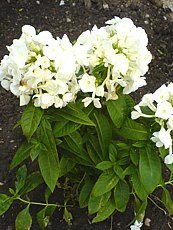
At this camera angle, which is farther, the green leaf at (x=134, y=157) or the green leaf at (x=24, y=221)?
the green leaf at (x=24, y=221)

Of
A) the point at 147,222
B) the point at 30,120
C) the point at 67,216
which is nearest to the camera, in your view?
the point at 30,120

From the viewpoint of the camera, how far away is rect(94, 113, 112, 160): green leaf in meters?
2.19

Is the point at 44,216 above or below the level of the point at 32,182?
below

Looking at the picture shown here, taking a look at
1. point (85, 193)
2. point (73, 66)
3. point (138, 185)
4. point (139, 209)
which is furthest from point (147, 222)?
point (73, 66)

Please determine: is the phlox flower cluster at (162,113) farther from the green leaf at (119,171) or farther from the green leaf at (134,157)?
the green leaf at (119,171)

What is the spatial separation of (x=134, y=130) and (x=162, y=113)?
21cm

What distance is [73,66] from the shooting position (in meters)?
1.95

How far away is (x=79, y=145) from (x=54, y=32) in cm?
163

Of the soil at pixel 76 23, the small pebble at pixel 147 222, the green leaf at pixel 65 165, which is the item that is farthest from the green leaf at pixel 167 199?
the soil at pixel 76 23

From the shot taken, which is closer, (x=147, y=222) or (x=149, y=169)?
(x=149, y=169)

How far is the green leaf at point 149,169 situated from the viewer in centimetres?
210

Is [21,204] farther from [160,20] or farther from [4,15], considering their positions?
[160,20]

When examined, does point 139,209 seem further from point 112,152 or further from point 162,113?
point 162,113

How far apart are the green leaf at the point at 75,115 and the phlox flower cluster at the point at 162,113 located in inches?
7.0
